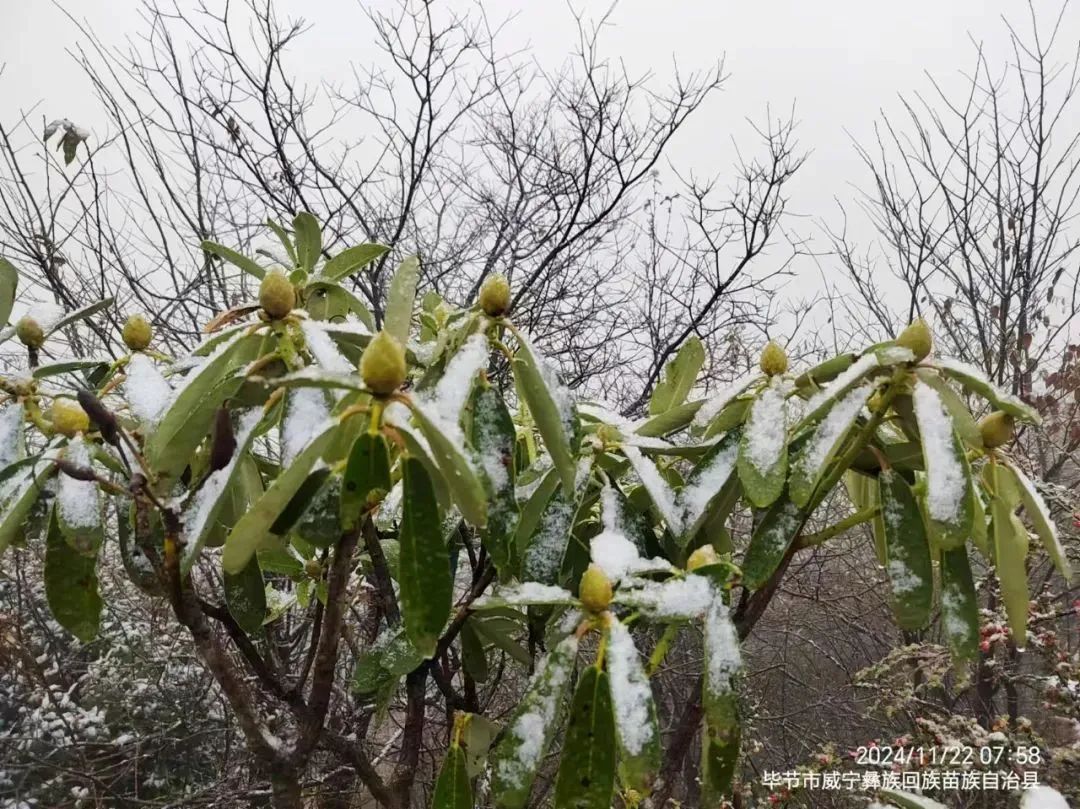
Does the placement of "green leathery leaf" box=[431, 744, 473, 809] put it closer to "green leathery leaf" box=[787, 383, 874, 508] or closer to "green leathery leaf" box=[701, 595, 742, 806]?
"green leathery leaf" box=[701, 595, 742, 806]

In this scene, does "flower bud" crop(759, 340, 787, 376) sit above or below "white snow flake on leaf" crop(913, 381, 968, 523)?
above

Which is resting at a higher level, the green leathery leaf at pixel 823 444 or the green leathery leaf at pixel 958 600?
the green leathery leaf at pixel 823 444

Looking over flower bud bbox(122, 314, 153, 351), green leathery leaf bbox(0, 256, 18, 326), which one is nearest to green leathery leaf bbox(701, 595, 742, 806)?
flower bud bbox(122, 314, 153, 351)

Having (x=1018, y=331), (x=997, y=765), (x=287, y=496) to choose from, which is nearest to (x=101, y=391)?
(x=287, y=496)

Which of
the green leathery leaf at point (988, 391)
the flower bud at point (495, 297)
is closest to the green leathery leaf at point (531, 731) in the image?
the flower bud at point (495, 297)

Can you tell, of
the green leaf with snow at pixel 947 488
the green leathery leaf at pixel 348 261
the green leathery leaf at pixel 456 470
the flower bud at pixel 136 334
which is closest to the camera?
the green leathery leaf at pixel 456 470

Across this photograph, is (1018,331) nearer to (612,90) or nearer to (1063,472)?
(1063,472)

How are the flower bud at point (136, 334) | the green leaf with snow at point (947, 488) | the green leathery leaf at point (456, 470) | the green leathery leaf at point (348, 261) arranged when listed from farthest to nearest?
the green leathery leaf at point (348, 261)
the flower bud at point (136, 334)
the green leaf with snow at point (947, 488)
the green leathery leaf at point (456, 470)

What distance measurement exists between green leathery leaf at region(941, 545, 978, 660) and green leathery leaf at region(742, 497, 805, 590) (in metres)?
0.11

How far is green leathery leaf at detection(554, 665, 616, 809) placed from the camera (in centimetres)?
42

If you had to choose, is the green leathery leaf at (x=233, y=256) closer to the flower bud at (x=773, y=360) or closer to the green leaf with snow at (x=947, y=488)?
the flower bud at (x=773, y=360)

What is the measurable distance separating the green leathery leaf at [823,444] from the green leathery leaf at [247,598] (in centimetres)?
47

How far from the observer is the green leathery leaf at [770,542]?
→ 1.75 feet

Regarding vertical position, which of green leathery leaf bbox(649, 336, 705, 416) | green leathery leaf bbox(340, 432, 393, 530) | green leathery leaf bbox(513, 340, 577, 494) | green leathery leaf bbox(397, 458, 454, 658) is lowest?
green leathery leaf bbox(397, 458, 454, 658)
